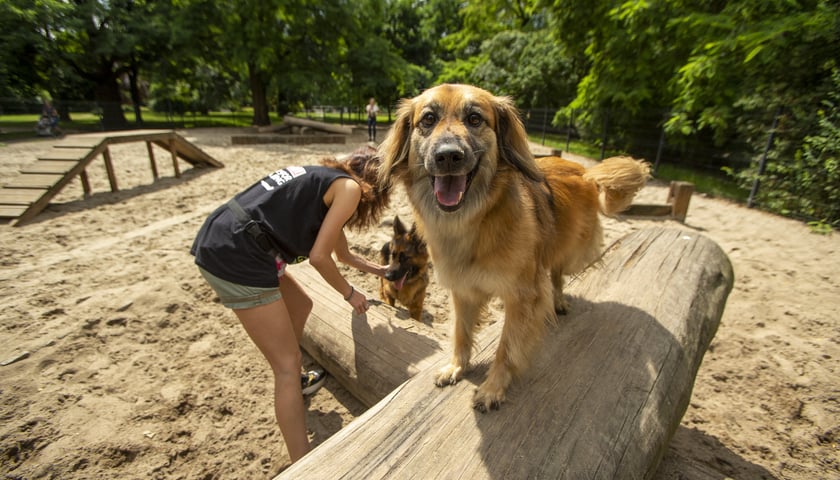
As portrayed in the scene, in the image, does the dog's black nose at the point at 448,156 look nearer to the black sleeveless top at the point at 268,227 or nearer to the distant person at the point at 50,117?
the black sleeveless top at the point at 268,227

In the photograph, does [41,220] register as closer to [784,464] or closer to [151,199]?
[151,199]

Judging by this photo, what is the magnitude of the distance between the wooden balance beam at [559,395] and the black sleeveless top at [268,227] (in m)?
1.02

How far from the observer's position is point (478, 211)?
2174mm

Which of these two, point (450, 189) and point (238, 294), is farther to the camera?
point (238, 294)

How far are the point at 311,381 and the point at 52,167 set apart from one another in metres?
8.07

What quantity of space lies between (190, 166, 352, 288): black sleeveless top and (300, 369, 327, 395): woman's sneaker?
1.17 metres

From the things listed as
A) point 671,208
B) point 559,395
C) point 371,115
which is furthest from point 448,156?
point 371,115

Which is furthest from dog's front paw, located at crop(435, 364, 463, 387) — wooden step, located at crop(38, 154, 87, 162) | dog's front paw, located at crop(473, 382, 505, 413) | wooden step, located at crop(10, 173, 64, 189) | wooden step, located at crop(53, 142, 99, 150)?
wooden step, located at crop(53, 142, 99, 150)

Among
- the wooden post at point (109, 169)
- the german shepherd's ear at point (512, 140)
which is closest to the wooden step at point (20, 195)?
the wooden post at point (109, 169)

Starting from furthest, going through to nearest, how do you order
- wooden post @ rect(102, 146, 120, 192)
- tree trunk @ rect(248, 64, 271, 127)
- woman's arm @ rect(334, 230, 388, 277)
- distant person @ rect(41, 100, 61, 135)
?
1. tree trunk @ rect(248, 64, 271, 127)
2. distant person @ rect(41, 100, 61, 135)
3. wooden post @ rect(102, 146, 120, 192)
4. woman's arm @ rect(334, 230, 388, 277)

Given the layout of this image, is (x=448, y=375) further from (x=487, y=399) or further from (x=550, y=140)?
(x=550, y=140)

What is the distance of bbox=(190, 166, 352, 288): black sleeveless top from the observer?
2.28 m

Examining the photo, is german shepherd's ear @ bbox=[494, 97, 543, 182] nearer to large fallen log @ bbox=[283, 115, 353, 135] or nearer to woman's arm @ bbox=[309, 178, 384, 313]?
woman's arm @ bbox=[309, 178, 384, 313]

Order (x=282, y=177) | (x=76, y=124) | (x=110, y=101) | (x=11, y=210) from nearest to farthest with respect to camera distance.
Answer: (x=282, y=177) < (x=11, y=210) < (x=76, y=124) < (x=110, y=101)
